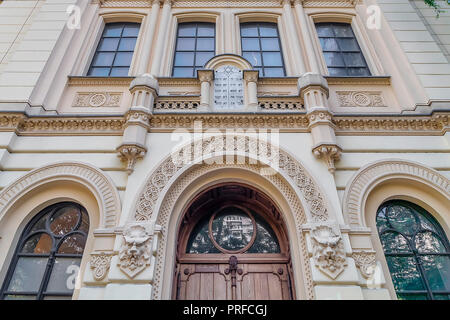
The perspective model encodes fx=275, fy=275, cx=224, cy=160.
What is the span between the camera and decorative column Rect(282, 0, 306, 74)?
7523 mm

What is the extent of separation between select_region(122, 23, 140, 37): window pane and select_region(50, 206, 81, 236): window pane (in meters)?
6.05

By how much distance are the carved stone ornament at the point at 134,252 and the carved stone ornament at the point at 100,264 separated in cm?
32

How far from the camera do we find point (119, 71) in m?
8.04

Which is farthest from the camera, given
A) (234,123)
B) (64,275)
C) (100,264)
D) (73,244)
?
(234,123)

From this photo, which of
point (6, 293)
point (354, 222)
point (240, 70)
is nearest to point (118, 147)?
point (6, 293)

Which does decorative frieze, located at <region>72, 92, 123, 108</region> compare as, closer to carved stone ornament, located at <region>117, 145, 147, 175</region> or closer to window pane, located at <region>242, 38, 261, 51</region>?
carved stone ornament, located at <region>117, 145, 147, 175</region>

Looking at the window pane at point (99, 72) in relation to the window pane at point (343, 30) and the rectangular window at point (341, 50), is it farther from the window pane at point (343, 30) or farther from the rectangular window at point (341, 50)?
the window pane at point (343, 30)

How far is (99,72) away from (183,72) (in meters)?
2.44

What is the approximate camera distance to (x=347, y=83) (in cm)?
728

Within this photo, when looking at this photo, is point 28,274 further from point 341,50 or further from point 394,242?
point 341,50

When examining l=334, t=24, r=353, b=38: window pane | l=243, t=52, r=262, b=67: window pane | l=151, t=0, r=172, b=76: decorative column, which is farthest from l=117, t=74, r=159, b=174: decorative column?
l=334, t=24, r=353, b=38: window pane

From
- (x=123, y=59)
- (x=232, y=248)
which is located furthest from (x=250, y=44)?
(x=232, y=248)

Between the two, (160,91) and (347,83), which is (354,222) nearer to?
(347,83)
